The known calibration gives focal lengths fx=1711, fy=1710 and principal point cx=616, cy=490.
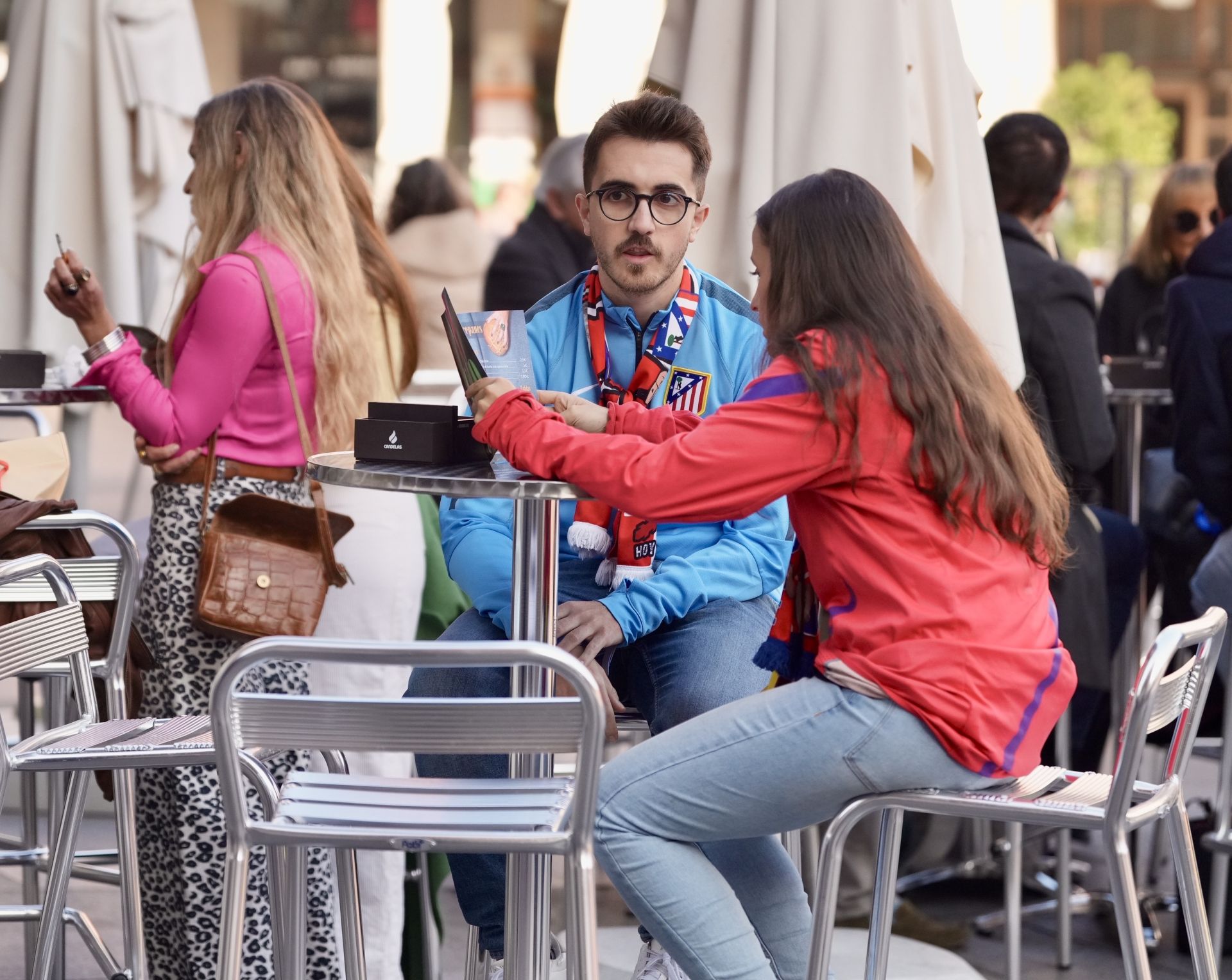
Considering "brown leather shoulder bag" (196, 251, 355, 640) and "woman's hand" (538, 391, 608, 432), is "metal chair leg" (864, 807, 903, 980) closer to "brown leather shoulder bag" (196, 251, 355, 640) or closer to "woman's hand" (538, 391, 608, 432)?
"woman's hand" (538, 391, 608, 432)

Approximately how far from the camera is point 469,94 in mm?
18703

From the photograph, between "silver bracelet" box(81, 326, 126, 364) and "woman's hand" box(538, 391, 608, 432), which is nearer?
"woman's hand" box(538, 391, 608, 432)

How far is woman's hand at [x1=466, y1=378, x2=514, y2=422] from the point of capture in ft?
7.50

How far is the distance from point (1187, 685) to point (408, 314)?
5.71 feet

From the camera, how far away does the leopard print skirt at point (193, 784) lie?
3.04m

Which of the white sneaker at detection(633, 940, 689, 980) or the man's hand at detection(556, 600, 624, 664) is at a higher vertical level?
the man's hand at detection(556, 600, 624, 664)

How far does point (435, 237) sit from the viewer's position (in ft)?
20.4

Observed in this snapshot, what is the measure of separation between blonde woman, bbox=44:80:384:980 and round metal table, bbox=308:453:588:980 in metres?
0.71

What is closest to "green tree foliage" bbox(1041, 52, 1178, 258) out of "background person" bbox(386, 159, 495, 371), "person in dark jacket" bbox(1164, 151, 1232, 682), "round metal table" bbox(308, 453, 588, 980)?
"background person" bbox(386, 159, 495, 371)

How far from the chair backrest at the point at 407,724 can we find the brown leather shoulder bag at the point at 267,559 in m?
1.08

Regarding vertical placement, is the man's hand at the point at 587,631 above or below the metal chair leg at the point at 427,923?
above

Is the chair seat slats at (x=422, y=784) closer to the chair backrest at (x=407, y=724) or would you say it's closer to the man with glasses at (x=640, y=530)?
the chair backrest at (x=407, y=724)

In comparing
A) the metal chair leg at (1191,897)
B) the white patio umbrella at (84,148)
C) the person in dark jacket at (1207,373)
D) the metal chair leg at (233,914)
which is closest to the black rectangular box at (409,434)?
the metal chair leg at (233,914)

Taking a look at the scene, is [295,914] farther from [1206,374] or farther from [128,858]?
[1206,374]
